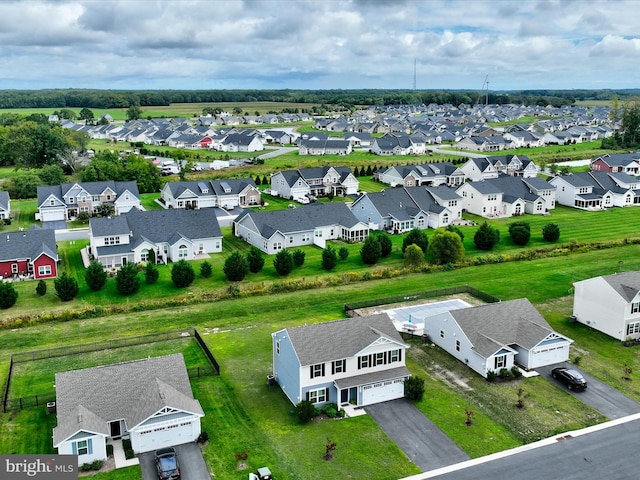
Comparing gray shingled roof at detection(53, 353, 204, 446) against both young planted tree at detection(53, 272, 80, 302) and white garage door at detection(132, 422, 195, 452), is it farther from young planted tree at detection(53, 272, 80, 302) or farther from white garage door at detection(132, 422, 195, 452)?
young planted tree at detection(53, 272, 80, 302)

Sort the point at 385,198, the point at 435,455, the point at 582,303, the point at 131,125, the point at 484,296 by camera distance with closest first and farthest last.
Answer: the point at 435,455 < the point at 582,303 < the point at 484,296 < the point at 385,198 < the point at 131,125

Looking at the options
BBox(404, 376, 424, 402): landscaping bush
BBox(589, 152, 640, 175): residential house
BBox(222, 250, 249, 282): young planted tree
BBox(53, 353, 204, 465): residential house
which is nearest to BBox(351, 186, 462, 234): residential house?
BBox(222, 250, 249, 282): young planted tree

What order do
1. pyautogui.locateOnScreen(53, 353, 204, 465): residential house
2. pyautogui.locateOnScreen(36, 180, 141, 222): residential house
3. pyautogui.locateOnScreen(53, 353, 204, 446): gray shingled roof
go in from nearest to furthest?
pyautogui.locateOnScreen(53, 353, 204, 465): residential house < pyautogui.locateOnScreen(53, 353, 204, 446): gray shingled roof < pyautogui.locateOnScreen(36, 180, 141, 222): residential house

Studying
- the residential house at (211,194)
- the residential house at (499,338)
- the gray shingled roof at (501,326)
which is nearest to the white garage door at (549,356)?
the residential house at (499,338)

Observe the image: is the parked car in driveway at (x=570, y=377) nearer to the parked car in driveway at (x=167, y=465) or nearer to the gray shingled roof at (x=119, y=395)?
the gray shingled roof at (x=119, y=395)

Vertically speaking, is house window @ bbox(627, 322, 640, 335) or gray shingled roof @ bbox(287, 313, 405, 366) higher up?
gray shingled roof @ bbox(287, 313, 405, 366)

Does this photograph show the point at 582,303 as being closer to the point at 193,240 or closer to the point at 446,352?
the point at 446,352

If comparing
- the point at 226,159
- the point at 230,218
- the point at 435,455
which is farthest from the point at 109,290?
the point at 226,159
